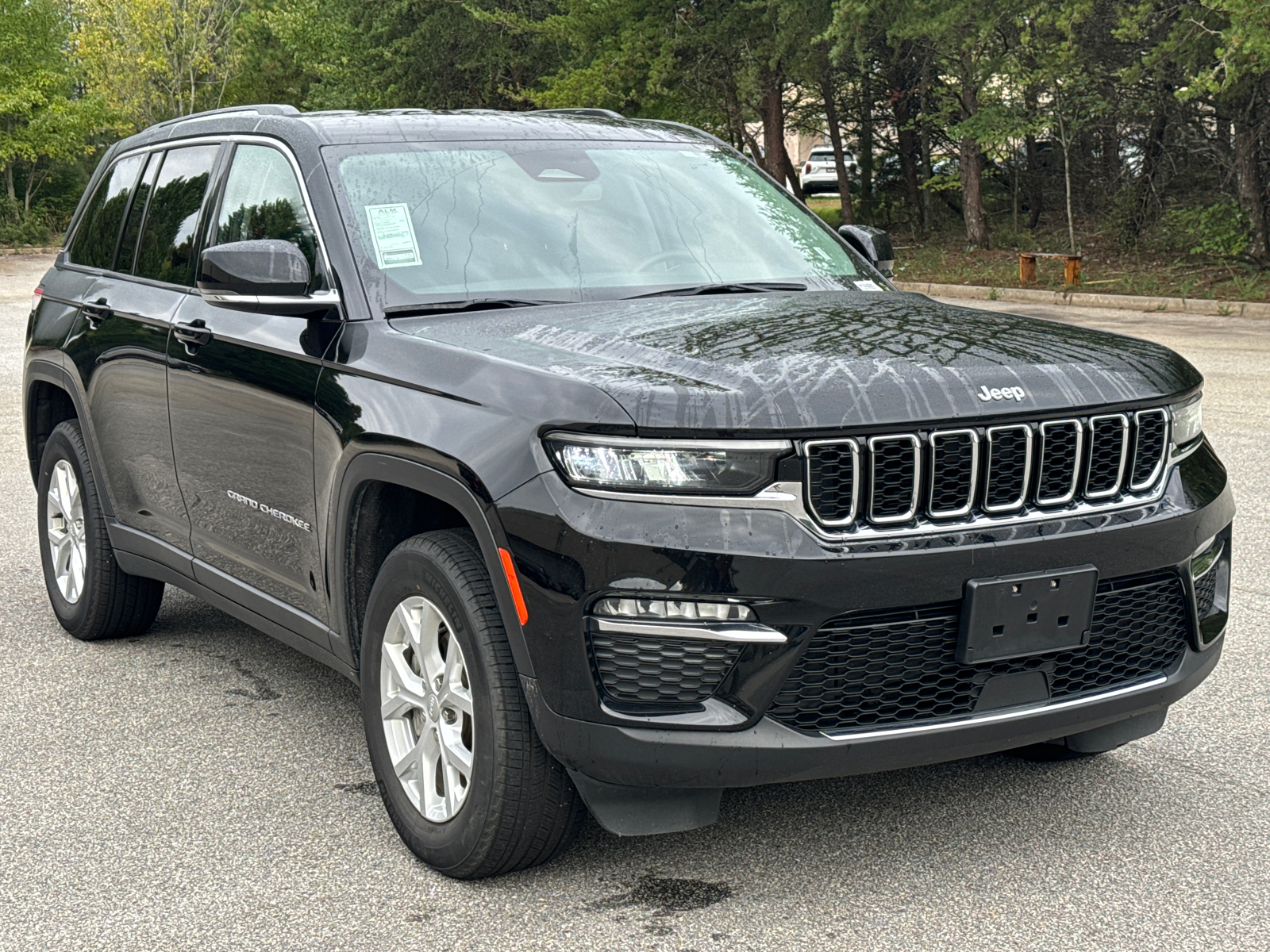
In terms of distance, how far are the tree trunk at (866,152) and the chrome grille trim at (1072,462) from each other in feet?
92.6

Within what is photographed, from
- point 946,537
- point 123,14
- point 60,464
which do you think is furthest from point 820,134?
point 946,537

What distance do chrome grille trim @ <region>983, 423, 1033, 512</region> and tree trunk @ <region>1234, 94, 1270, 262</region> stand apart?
19822 millimetres

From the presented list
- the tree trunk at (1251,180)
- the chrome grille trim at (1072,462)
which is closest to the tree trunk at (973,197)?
the tree trunk at (1251,180)

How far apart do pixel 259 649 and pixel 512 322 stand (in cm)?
230

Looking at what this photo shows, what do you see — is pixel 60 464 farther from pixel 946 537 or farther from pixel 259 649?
pixel 946 537

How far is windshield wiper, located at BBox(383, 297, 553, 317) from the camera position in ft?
12.6

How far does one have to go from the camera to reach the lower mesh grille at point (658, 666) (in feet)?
9.71

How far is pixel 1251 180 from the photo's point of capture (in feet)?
69.1

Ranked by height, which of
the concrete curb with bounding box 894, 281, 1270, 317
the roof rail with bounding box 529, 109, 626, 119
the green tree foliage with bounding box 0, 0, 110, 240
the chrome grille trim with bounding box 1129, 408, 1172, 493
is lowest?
the concrete curb with bounding box 894, 281, 1270, 317

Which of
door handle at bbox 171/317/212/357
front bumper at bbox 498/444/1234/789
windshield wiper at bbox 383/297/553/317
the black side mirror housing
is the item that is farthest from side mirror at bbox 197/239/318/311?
front bumper at bbox 498/444/1234/789

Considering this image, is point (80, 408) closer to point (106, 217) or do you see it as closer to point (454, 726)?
point (106, 217)

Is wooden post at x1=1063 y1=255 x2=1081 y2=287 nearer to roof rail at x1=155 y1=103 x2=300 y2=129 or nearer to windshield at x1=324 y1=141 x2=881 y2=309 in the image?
windshield at x1=324 y1=141 x2=881 y2=309

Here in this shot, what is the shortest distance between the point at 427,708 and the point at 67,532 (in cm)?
281

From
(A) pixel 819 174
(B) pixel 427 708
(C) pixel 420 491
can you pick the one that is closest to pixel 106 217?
(C) pixel 420 491
